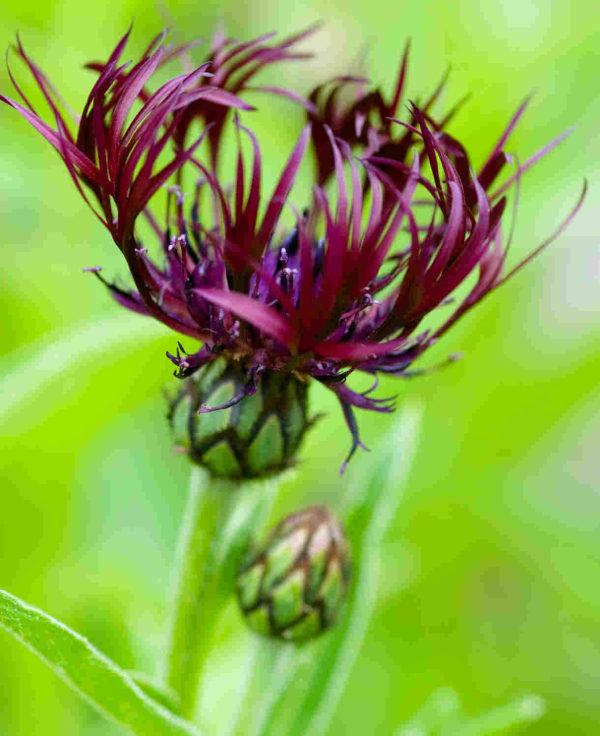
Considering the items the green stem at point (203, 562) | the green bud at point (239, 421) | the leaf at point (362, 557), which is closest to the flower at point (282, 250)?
the green bud at point (239, 421)

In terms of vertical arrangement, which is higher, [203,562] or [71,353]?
[71,353]

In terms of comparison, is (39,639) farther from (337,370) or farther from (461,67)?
(461,67)

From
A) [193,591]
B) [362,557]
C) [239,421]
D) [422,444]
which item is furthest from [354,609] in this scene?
[422,444]

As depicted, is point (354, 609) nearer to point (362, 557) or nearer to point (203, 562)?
point (362, 557)

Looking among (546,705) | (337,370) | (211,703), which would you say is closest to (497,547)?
(546,705)

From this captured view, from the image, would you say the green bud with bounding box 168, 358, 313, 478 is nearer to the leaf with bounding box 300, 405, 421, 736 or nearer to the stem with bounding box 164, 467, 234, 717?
the stem with bounding box 164, 467, 234, 717

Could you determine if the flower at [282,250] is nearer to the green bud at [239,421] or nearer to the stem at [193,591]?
the green bud at [239,421]
